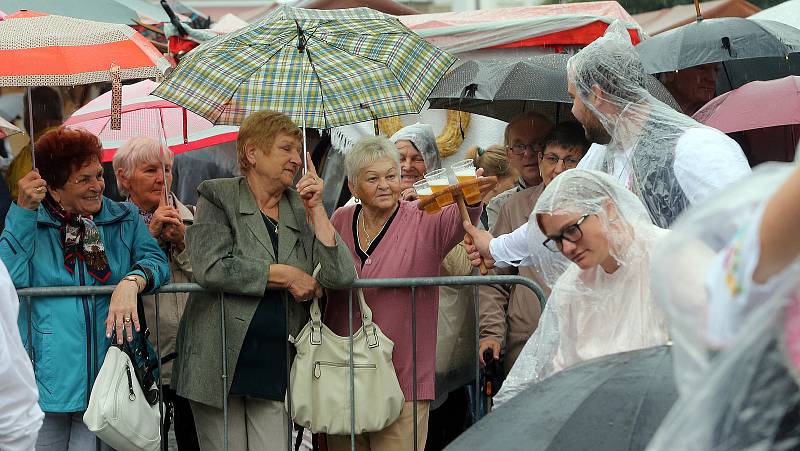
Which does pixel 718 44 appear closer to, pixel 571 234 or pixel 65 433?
pixel 571 234

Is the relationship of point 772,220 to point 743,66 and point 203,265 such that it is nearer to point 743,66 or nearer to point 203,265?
point 203,265

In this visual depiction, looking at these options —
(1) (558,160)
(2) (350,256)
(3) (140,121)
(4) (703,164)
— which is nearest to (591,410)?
(4) (703,164)

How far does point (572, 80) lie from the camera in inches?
201

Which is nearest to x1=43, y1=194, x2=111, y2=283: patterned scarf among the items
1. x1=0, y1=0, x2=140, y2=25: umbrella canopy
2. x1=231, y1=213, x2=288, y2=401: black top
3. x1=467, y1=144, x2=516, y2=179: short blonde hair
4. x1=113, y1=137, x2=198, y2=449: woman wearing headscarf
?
x1=113, y1=137, x2=198, y2=449: woman wearing headscarf

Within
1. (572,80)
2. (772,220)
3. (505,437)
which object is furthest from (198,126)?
(772,220)

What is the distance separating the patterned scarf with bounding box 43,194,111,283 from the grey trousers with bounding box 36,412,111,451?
60cm

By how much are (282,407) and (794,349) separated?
156 inches

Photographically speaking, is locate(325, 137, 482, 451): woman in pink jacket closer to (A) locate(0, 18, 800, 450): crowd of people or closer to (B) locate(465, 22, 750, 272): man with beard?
(A) locate(0, 18, 800, 450): crowd of people

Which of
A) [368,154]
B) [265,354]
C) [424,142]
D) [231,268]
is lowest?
[265,354]

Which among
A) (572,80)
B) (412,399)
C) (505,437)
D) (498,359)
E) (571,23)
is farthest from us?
(571,23)

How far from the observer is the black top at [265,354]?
5.38 meters

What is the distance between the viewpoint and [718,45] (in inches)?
294

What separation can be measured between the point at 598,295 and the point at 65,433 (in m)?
2.47

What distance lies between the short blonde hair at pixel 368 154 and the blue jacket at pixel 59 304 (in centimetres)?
95
